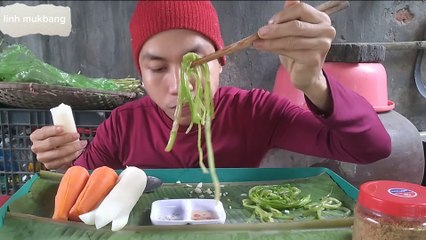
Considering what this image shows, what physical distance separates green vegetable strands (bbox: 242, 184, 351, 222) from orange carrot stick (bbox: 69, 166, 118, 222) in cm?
30

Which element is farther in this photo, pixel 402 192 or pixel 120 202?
pixel 120 202

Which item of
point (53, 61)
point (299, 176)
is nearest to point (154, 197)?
point (299, 176)

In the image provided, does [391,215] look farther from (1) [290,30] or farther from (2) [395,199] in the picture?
(1) [290,30]

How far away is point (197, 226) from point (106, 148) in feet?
2.34

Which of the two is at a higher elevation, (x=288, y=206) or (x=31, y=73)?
(x=31, y=73)

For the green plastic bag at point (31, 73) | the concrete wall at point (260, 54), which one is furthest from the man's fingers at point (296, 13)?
the concrete wall at point (260, 54)

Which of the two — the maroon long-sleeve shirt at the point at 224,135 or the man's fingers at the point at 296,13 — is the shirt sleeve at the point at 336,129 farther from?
the man's fingers at the point at 296,13

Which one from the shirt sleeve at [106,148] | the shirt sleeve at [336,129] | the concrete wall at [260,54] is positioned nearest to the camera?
the shirt sleeve at [336,129]

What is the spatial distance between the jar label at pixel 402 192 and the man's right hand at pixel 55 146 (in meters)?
0.81

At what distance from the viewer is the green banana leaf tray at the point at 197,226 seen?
0.73m

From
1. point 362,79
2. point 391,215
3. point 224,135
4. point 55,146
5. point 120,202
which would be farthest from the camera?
point 362,79

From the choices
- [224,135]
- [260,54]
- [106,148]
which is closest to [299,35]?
[224,135]

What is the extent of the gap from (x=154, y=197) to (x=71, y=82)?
1143 millimetres

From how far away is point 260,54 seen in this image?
2436 mm
